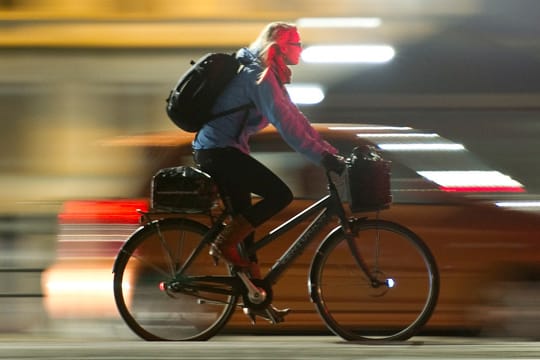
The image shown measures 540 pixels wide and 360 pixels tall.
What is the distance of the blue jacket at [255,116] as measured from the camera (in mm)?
5047

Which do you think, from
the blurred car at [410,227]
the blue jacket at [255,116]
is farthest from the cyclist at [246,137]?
the blurred car at [410,227]

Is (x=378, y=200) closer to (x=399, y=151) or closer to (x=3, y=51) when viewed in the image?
(x=399, y=151)

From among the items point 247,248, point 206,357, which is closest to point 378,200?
point 247,248

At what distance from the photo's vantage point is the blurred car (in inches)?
269

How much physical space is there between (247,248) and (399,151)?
6.50 feet

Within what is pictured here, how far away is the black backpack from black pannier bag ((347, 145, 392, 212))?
547 millimetres

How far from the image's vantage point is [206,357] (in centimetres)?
429

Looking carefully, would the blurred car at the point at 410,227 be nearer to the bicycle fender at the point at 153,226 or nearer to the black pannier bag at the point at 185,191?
the bicycle fender at the point at 153,226

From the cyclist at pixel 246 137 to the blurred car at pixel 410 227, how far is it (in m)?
1.45

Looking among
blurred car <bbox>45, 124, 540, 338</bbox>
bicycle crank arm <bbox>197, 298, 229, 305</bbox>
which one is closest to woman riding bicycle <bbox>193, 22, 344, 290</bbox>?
bicycle crank arm <bbox>197, 298, 229, 305</bbox>

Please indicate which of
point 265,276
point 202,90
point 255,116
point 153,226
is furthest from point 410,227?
point 202,90

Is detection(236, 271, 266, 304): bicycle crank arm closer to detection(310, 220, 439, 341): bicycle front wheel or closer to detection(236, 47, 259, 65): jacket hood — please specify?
detection(310, 220, 439, 341): bicycle front wheel

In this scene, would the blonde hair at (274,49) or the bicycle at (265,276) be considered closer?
the blonde hair at (274,49)

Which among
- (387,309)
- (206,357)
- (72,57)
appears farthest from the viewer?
(72,57)
